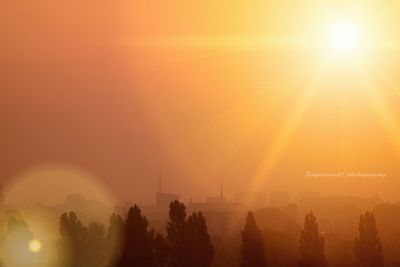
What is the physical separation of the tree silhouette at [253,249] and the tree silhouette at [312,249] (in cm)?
510

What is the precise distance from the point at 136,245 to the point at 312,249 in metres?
20.7

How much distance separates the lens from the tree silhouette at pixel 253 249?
7219 cm

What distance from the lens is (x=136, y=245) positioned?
2569 inches

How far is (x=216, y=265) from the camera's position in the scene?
310ft

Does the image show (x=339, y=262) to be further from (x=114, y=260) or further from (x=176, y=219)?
(x=114, y=260)

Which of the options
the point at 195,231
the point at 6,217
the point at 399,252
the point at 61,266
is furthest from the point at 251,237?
the point at 399,252

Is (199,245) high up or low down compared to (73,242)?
down

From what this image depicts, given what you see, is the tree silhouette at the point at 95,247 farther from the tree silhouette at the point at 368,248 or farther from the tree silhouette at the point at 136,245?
the tree silhouette at the point at 368,248

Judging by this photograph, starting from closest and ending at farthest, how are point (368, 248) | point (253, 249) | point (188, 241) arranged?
point (188, 241), point (253, 249), point (368, 248)

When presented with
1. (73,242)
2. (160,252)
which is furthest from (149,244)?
(73,242)

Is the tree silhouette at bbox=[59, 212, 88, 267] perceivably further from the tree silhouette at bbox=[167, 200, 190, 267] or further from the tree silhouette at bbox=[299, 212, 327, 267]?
the tree silhouette at bbox=[299, 212, 327, 267]

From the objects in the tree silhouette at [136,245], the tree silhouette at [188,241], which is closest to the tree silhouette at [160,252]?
the tree silhouette at [188,241]

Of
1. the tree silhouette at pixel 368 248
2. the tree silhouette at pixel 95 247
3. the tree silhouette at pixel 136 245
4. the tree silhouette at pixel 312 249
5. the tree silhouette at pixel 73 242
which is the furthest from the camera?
the tree silhouette at pixel 368 248

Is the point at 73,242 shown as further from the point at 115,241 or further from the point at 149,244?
the point at 149,244
